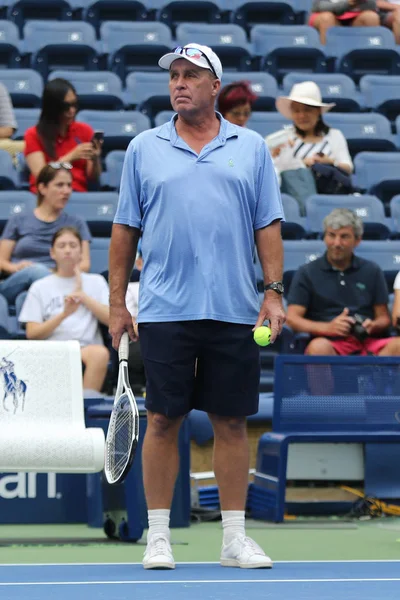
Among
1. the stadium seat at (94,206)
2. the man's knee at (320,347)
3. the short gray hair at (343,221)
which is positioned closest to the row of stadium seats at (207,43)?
the stadium seat at (94,206)

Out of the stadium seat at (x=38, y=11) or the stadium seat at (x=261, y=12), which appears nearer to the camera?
the stadium seat at (x=38, y=11)

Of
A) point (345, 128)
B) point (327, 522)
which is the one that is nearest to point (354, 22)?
point (345, 128)

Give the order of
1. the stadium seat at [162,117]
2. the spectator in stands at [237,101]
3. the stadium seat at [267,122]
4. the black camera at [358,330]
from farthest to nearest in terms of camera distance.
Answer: the stadium seat at [267,122]
the stadium seat at [162,117]
the spectator in stands at [237,101]
the black camera at [358,330]

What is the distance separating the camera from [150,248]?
445cm

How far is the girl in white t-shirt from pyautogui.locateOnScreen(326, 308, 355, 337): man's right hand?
129cm

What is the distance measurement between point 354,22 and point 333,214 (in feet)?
16.6

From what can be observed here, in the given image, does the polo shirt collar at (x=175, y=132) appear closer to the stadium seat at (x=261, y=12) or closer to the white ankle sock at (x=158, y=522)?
the white ankle sock at (x=158, y=522)

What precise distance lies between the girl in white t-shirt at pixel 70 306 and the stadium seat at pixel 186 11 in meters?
4.88

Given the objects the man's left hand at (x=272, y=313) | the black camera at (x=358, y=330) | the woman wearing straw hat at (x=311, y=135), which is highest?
the woman wearing straw hat at (x=311, y=135)

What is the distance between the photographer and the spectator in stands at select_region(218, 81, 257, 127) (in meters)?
9.08

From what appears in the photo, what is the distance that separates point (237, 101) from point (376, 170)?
140 cm

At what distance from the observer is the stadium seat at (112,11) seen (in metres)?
11.7

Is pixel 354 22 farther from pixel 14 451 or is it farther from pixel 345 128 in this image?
pixel 14 451

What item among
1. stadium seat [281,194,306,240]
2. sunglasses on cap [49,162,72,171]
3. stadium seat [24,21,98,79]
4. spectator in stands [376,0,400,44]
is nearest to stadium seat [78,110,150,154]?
stadium seat [24,21,98,79]
